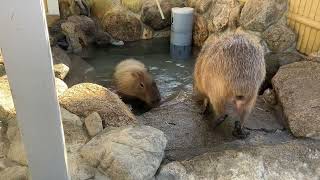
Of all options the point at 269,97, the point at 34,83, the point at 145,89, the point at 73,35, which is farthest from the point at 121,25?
the point at 34,83

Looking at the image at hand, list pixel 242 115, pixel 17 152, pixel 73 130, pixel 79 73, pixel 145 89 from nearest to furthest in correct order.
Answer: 1. pixel 17 152
2. pixel 73 130
3. pixel 242 115
4. pixel 145 89
5. pixel 79 73

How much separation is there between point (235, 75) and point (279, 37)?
177 cm

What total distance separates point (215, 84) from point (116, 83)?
1474mm

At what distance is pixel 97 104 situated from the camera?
2.21m

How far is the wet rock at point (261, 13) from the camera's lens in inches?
149

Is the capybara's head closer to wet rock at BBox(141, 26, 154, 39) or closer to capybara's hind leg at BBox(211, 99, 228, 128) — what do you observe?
capybara's hind leg at BBox(211, 99, 228, 128)

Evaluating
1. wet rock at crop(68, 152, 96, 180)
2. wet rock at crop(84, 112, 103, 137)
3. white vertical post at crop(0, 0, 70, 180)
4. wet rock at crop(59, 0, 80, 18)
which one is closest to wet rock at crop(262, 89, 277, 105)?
wet rock at crop(84, 112, 103, 137)

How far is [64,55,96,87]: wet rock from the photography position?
381cm

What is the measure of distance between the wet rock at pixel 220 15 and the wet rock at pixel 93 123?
9.39 feet

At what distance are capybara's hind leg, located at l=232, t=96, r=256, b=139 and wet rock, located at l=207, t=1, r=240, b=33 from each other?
224 centimetres

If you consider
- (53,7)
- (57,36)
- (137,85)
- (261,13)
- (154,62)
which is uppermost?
(261,13)

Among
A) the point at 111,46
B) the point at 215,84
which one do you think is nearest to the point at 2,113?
the point at 215,84

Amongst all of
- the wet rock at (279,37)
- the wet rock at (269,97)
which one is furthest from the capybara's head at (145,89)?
the wet rock at (279,37)

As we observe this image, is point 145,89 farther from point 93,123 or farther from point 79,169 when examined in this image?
point 79,169
